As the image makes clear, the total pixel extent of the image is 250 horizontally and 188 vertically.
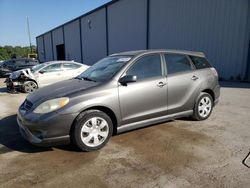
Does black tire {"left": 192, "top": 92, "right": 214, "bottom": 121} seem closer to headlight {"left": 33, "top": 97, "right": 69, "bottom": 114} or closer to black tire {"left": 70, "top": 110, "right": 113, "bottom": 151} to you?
black tire {"left": 70, "top": 110, "right": 113, "bottom": 151}

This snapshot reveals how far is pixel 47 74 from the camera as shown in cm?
1058

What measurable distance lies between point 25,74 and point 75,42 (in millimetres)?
19891

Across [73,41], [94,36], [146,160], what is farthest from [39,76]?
[73,41]

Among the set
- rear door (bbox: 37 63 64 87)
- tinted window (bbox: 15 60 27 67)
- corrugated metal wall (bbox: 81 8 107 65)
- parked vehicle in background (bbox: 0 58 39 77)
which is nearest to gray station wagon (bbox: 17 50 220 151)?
rear door (bbox: 37 63 64 87)

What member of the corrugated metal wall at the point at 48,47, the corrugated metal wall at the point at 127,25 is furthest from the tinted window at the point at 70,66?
the corrugated metal wall at the point at 48,47

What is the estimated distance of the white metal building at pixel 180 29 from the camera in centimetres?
1157

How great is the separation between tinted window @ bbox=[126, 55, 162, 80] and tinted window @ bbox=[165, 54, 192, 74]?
0.80ft

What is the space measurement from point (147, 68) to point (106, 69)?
810 millimetres

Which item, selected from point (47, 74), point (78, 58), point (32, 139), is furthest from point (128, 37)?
point (32, 139)

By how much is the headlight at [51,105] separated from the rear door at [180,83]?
207 cm

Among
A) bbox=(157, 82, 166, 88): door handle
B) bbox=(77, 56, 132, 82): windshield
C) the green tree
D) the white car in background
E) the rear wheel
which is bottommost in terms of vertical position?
the rear wheel

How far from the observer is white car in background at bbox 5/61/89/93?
1031 cm

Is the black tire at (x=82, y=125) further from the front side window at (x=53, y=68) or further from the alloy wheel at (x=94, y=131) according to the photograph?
the front side window at (x=53, y=68)

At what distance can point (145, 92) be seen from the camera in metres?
4.29
